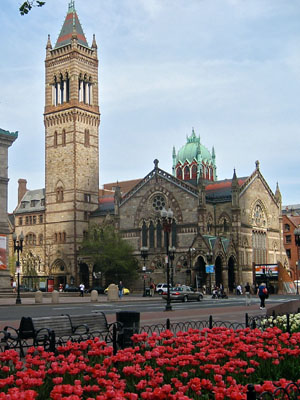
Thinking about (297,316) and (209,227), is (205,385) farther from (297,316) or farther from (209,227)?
(209,227)

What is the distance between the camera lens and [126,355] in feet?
33.8

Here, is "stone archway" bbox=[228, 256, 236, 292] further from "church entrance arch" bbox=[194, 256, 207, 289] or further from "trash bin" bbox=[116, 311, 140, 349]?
"trash bin" bbox=[116, 311, 140, 349]

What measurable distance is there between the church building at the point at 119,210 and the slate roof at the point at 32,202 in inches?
7.5

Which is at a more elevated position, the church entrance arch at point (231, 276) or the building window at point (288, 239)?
the building window at point (288, 239)

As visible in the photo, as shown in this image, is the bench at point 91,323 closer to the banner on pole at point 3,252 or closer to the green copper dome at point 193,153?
the banner on pole at point 3,252

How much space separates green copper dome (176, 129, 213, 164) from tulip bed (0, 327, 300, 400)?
299ft

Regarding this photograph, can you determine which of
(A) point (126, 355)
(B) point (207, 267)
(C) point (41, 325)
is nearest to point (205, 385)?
(A) point (126, 355)

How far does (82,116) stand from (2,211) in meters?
38.7

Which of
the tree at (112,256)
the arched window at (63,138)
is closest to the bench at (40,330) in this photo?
the tree at (112,256)

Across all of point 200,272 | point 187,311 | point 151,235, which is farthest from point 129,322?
point 151,235

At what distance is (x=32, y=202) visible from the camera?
3625 inches

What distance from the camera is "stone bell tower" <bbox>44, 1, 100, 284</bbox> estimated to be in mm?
82750

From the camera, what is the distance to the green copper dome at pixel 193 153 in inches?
4065

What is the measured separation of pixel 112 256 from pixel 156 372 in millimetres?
64785
